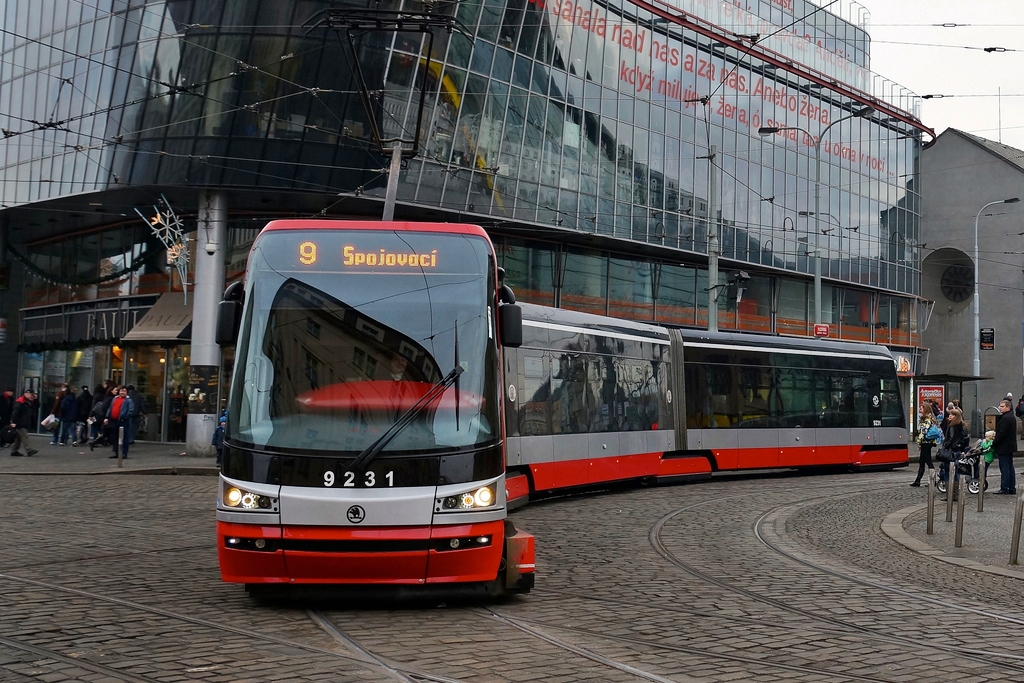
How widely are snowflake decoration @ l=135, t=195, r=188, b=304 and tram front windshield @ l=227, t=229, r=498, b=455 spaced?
858 inches

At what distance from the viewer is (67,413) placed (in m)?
31.9

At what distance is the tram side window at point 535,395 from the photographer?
16302 mm

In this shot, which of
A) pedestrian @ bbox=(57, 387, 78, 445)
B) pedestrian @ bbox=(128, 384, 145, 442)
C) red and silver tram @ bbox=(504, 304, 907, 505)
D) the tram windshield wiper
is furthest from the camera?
pedestrian @ bbox=(57, 387, 78, 445)

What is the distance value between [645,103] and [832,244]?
42.4 ft

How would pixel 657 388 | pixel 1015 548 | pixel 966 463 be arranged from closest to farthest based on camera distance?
pixel 1015 548, pixel 966 463, pixel 657 388

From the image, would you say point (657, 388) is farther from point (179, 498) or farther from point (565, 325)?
point (179, 498)

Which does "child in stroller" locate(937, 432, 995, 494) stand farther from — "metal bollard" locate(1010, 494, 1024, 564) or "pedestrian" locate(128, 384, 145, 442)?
"pedestrian" locate(128, 384, 145, 442)

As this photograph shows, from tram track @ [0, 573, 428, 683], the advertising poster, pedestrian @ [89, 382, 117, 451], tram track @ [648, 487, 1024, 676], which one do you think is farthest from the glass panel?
tram track @ [0, 573, 428, 683]

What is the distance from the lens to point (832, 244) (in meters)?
46.3

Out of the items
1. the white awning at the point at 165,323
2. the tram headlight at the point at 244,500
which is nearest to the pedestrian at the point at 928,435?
the tram headlight at the point at 244,500

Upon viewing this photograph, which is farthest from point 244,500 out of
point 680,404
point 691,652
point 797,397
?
point 797,397

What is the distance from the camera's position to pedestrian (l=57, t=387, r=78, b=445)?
3183 cm

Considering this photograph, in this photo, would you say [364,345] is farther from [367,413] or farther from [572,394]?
[572,394]

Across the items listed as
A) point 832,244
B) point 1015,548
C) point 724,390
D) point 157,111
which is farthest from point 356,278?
point 832,244
